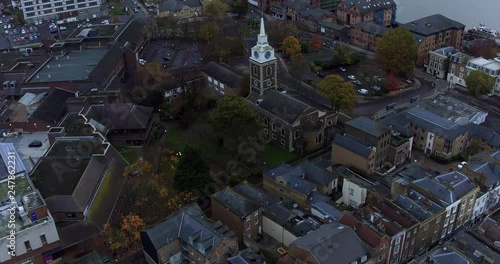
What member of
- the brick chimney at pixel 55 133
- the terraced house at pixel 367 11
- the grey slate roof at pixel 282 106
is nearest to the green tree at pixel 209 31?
the terraced house at pixel 367 11

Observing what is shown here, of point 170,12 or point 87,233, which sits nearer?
point 87,233

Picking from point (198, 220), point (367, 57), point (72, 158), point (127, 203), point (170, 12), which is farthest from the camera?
point (170, 12)

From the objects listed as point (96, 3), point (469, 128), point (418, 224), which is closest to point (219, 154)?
point (418, 224)

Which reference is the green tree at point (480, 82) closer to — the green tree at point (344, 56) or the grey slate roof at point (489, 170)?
the green tree at point (344, 56)

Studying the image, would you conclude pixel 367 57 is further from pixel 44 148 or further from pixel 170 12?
pixel 44 148

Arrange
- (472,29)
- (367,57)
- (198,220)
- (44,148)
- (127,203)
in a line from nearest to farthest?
(198,220) → (127,203) → (44,148) → (367,57) → (472,29)

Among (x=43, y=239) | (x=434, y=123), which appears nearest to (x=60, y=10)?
(x=43, y=239)

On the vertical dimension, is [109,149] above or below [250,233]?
above
